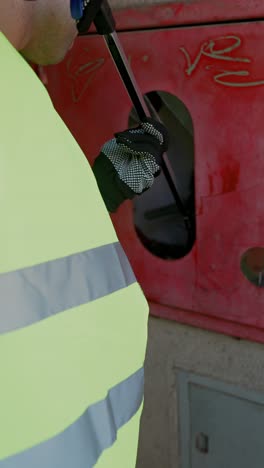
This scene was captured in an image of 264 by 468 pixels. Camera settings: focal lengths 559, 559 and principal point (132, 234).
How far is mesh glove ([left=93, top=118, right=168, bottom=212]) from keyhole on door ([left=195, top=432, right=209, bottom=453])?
665mm

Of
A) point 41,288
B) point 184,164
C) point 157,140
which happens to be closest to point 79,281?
point 41,288

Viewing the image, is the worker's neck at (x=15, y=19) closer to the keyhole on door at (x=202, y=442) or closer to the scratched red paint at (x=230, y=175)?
the scratched red paint at (x=230, y=175)

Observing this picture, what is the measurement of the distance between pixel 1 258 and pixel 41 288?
6cm

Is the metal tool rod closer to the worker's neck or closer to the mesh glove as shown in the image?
the mesh glove

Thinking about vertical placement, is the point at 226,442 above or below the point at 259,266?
below

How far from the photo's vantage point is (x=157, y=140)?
1136 millimetres

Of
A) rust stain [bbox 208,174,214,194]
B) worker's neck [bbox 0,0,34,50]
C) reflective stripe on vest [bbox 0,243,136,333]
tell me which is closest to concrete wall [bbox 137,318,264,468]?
rust stain [bbox 208,174,214,194]

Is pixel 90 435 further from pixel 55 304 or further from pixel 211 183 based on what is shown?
pixel 211 183

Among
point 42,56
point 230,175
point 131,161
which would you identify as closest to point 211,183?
point 230,175

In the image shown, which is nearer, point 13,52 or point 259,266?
point 13,52

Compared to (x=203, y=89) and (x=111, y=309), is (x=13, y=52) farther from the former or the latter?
(x=203, y=89)

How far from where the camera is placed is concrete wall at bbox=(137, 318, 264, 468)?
130 cm

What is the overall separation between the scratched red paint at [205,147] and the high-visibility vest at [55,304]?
1.59ft

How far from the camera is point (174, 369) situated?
4.75 ft
